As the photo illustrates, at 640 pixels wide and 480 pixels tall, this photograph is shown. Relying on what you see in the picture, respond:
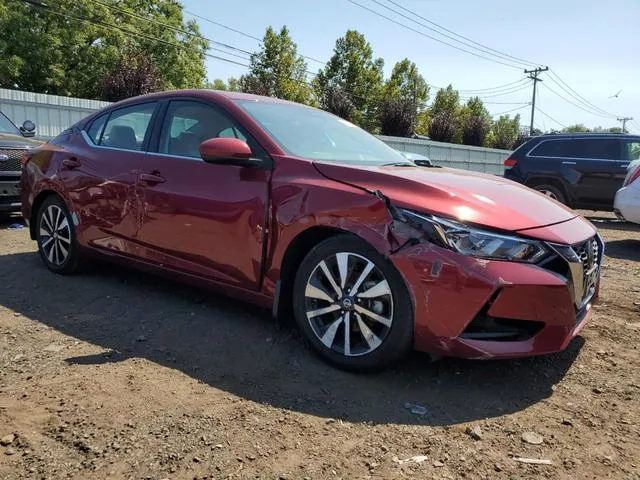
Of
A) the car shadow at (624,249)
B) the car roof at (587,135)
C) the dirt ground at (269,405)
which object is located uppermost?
the car roof at (587,135)

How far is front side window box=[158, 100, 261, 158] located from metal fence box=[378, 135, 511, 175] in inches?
607

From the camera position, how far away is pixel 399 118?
24750 mm

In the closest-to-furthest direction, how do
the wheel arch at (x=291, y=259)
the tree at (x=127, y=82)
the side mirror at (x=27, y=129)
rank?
the wheel arch at (x=291, y=259) → the side mirror at (x=27, y=129) → the tree at (x=127, y=82)

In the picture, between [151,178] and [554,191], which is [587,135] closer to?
[554,191]

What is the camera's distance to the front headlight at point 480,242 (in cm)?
275

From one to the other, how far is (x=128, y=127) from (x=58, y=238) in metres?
1.26

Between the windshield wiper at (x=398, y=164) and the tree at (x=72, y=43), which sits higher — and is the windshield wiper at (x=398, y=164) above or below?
below

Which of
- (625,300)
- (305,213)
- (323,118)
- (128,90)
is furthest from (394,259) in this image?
(128,90)

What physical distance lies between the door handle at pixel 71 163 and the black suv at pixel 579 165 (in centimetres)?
877

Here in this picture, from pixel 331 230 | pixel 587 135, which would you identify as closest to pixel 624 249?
pixel 587 135

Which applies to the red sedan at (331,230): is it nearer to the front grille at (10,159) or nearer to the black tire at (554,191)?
the front grille at (10,159)

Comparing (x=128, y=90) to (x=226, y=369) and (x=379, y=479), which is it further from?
(x=379, y=479)

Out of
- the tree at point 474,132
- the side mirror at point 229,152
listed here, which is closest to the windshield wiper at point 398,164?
the side mirror at point 229,152

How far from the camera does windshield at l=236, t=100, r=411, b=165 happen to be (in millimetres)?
3654
